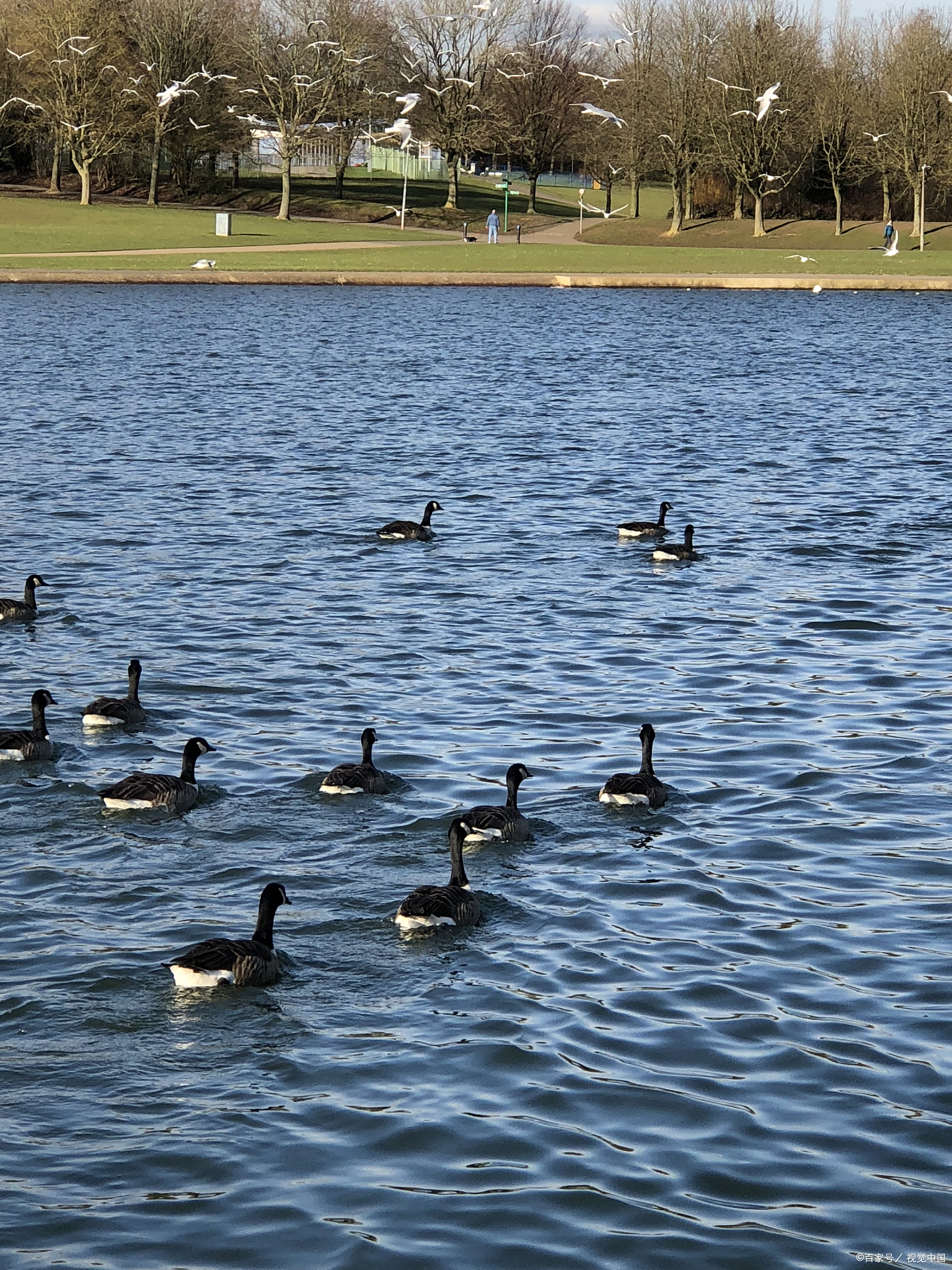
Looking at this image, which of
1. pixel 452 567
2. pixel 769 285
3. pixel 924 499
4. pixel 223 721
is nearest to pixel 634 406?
pixel 924 499

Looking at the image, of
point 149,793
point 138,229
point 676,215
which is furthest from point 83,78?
point 149,793

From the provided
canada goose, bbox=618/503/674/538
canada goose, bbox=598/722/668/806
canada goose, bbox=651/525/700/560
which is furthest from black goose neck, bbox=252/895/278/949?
canada goose, bbox=618/503/674/538

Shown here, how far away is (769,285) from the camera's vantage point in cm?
7644

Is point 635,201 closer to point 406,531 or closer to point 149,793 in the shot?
point 406,531

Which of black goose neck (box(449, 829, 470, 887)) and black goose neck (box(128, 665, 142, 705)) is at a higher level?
black goose neck (box(128, 665, 142, 705))

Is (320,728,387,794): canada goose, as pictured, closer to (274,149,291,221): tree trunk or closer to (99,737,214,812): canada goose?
(99,737,214,812): canada goose

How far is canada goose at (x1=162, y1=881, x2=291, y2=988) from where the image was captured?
9.95 m

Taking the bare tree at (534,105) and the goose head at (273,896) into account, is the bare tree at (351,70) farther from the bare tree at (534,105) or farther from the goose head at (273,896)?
the goose head at (273,896)

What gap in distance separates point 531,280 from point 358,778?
64615 millimetres

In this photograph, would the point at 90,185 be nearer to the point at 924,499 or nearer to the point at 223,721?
the point at 924,499

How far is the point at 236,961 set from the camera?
1000 centimetres

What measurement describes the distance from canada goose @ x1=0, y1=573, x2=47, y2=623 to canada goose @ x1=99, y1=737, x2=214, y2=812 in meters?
6.41

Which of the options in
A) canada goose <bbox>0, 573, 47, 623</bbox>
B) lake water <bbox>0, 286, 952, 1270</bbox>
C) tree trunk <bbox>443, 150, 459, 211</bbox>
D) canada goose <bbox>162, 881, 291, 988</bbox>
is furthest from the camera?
tree trunk <bbox>443, 150, 459, 211</bbox>

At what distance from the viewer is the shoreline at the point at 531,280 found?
236 ft
